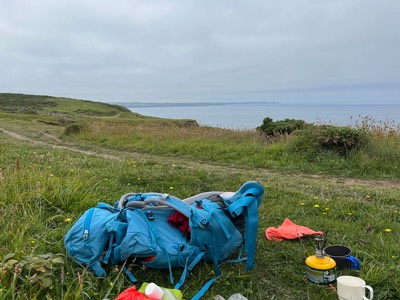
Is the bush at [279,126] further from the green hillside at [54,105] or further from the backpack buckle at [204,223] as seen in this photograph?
the green hillside at [54,105]

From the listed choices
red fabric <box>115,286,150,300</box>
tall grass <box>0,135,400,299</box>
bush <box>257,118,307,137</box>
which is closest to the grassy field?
tall grass <box>0,135,400,299</box>

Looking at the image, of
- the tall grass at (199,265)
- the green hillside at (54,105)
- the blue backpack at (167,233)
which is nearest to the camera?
the tall grass at (199,265)

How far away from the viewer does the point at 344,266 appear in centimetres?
293

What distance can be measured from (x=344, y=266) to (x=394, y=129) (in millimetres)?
8846

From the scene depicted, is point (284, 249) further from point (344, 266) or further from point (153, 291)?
point (153, 291)

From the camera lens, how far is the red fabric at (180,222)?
2960 mm

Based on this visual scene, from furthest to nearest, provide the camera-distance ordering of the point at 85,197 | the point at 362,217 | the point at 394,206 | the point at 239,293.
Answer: the point at 394,206 < the point at 362,217 < the point at 85,197 < the point at 239,293

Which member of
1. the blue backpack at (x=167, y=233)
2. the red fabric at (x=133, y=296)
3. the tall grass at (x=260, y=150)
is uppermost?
the blue backpack at (x=167, y=233)

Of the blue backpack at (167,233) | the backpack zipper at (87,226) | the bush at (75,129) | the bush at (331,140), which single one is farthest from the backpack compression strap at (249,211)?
the bush at (75,129)

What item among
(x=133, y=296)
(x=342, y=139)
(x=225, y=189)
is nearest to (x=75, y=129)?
(x=342, y=139)

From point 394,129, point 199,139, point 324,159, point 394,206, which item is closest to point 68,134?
point 199,139

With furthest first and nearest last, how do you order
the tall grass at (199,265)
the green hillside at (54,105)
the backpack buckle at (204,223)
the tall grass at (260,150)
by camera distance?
the green hillside at (54,105), the tall grass at (260,150), the backpack buckle at (204,223), the tall grass at (199,265)

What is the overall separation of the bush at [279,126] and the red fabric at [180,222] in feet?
32.2

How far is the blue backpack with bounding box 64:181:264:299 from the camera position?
2.67 m
